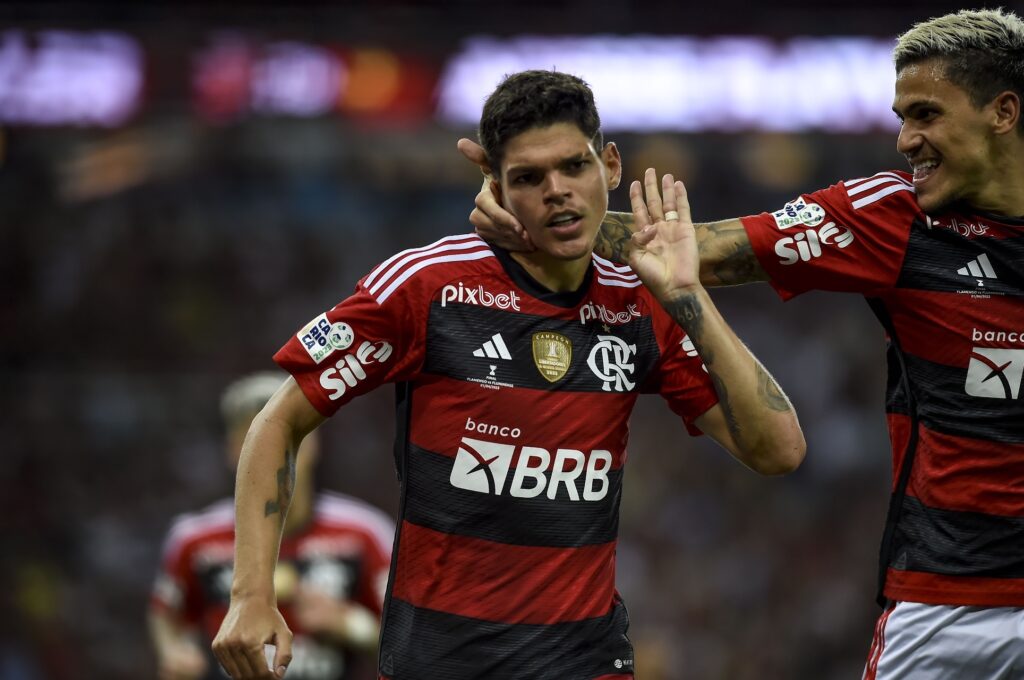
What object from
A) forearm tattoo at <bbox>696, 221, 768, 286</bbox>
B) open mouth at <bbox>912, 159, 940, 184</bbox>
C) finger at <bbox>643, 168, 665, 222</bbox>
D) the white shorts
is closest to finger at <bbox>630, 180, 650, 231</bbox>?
finger at <bbox>643, 168, 665, 222</bbox>

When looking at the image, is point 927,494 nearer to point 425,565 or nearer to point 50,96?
point 425,565

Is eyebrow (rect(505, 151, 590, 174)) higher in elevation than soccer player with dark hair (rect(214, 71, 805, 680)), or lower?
higher

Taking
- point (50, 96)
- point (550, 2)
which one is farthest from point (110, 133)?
point (550, 2)

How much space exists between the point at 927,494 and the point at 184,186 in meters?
10.6

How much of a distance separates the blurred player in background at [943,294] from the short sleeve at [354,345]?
368 mm

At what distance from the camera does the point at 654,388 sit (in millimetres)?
3578

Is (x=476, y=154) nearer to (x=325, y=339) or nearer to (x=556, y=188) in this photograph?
(x=556, y=188)

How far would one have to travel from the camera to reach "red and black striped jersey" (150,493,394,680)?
597 centimetres

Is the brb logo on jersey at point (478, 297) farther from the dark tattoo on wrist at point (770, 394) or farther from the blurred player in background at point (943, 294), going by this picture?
the dark tattoo on wrist at point (770, 394)

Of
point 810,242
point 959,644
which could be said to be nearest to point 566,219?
point 810,242

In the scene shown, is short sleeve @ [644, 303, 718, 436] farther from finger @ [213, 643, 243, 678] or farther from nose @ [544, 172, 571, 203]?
finger @ [213, 643, 243, 678]

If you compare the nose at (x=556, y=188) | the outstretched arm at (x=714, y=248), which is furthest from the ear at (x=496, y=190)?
the nose at (x=556, y=188)

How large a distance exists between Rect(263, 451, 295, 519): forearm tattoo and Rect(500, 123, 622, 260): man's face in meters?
0.85

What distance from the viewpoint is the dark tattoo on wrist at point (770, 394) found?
133 inches
